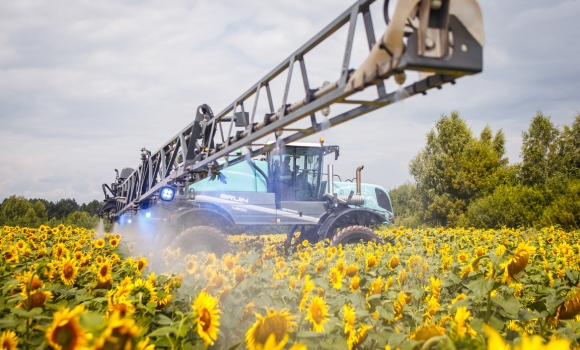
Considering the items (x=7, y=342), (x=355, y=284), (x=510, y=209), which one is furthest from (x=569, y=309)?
(x=510, y=209)

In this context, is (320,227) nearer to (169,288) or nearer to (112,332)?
(169,288)

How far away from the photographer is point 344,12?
3.35 m

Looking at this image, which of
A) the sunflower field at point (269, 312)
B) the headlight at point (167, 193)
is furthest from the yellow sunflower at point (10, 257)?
the headlight at point (167, 193)

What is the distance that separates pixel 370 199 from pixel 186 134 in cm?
663

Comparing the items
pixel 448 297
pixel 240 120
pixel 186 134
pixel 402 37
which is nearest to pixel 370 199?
pixel 186 134

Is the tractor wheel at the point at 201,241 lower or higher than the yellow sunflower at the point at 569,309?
lower

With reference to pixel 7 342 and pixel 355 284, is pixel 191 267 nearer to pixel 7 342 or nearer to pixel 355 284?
pixel 355 284

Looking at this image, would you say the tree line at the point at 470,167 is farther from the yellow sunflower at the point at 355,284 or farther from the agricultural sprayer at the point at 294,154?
the yellow sunflower at the point at 355,284

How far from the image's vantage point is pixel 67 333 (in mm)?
1107

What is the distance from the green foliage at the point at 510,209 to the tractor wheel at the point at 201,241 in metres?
16.9

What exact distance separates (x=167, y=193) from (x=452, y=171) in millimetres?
28134

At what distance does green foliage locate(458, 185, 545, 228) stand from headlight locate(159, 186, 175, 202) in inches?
676

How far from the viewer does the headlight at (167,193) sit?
7.76 metres

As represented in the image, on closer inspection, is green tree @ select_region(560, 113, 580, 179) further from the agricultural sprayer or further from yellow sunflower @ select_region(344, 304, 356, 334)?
yellow sunflower @ select_region(344, 304, 356, 334)
